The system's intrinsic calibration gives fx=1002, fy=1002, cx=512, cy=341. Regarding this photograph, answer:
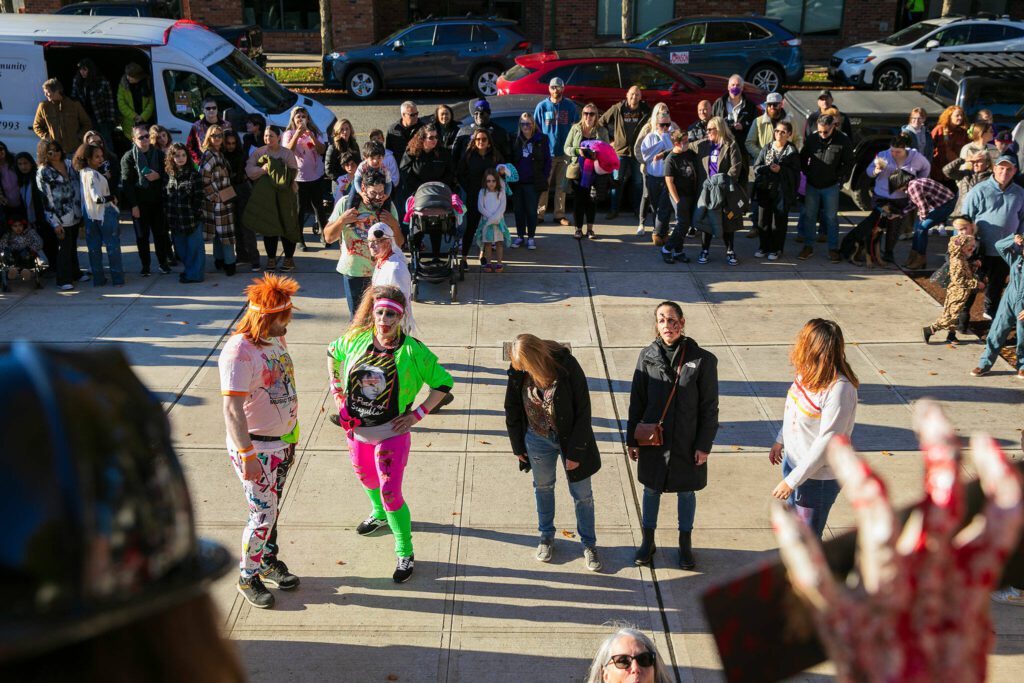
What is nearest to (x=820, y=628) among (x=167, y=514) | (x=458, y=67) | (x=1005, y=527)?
(x=1005, y=527)

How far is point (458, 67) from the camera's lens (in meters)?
22.0

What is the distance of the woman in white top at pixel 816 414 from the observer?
5559mm

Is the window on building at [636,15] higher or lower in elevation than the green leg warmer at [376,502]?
higher

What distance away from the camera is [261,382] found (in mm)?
5395

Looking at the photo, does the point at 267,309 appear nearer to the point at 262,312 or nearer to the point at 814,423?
the point at 262,312

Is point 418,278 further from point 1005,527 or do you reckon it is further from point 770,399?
point 1005,527

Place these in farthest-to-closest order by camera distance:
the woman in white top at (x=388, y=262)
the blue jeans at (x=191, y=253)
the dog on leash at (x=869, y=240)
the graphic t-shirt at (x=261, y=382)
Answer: the dog on leash at (x=869, y=240) < the blue jeans at (x=191, y=253) < the woman in white top at (x=388, y=262) < the graphic t-shirt at (x=261, y=382)

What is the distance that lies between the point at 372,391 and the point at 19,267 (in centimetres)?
679

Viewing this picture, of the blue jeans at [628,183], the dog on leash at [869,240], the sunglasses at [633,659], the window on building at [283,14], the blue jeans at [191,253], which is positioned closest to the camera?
the sunglasses at [633,659]

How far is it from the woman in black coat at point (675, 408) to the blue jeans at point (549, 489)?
375 mm

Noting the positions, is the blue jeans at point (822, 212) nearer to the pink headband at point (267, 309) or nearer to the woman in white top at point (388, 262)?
the woman in white top at point (388, 262)

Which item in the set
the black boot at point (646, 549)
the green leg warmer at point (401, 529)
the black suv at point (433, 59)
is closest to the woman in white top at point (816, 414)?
the black boot at point (646, 549)

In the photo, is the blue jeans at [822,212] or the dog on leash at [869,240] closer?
the dog on leash at [869,240]

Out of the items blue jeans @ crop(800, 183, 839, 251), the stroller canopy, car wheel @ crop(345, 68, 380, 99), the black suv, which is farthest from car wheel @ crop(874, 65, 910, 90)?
the stroller canopy
